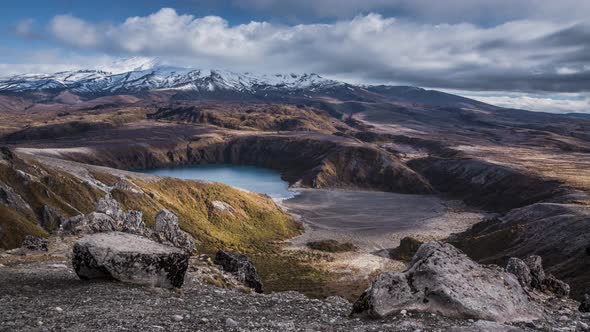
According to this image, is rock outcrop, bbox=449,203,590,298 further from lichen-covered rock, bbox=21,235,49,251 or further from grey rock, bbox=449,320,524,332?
lichen-covered rock, bbox=21,235,49,251

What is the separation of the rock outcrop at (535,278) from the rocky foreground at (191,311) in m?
5.61

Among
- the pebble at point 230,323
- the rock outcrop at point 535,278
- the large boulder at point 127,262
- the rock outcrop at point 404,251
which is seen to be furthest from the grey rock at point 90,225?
the rock outcrop at point 404,251

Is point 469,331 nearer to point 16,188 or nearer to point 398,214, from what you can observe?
point 16,188

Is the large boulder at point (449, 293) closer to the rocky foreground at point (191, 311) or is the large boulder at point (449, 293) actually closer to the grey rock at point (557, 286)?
the rocky foreground at point (191, 311)

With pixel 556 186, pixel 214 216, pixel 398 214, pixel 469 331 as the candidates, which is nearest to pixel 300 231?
pixel 214 216

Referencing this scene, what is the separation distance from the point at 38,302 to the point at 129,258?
14.2 feet

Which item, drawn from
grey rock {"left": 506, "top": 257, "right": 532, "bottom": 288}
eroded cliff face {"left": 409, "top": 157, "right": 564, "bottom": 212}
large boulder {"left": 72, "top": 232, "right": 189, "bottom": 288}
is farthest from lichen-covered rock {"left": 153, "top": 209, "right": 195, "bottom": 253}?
eroded cliff face {"left": 409, "top": 157, "right": 564, "bottom": 212}

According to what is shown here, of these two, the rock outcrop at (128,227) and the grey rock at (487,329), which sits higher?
the grey rock at (487,329)

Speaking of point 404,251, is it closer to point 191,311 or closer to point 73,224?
point 73,224

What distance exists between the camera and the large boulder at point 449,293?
1788cm

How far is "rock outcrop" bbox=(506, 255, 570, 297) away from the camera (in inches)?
1216

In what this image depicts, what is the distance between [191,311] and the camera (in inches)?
738

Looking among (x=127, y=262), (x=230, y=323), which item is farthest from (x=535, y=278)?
(x=127, y=262)

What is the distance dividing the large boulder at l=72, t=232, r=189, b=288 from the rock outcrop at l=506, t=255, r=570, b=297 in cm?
2266
